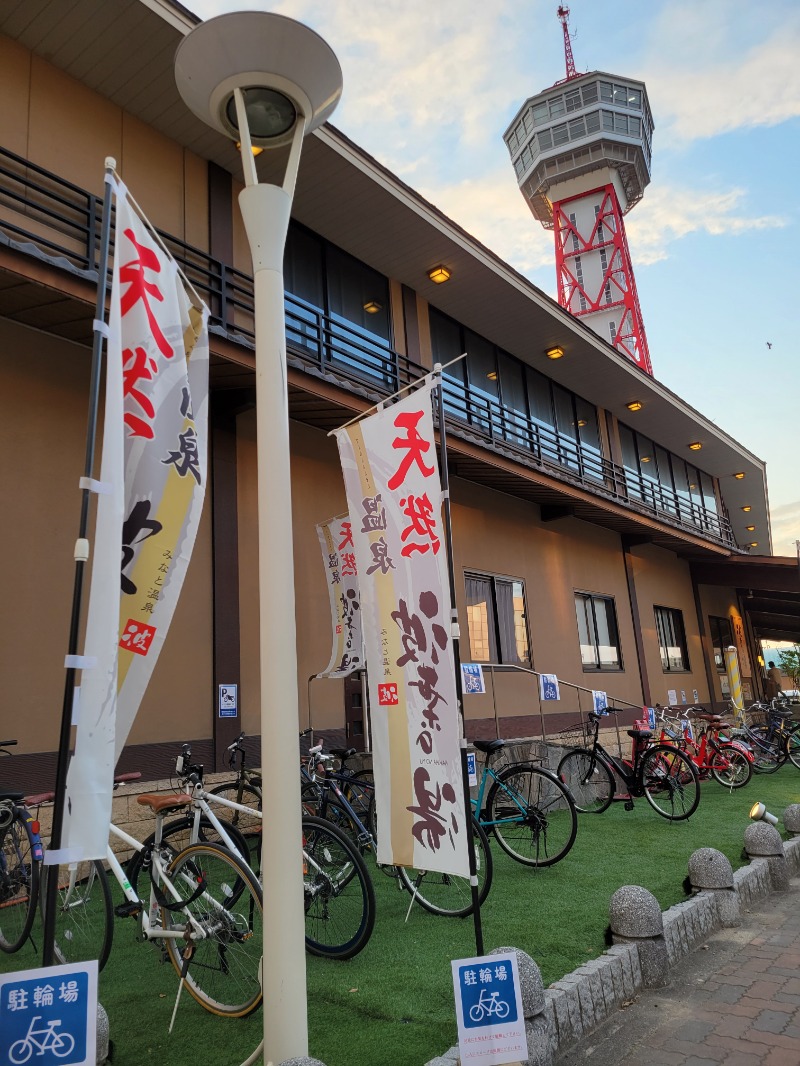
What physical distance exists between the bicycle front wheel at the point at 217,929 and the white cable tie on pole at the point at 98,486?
2.02 meters

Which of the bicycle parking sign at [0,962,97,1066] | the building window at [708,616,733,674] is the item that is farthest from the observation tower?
the bicycle parking sign at [0,962,97,1066]

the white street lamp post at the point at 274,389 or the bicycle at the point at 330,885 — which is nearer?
the white street lamp post at the point at 274,389

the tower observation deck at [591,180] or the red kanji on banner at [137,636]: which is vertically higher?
the tower observation deck at [591,180]

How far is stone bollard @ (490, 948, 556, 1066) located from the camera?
306cm

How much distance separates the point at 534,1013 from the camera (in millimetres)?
3133

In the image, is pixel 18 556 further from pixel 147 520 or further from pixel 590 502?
pixel 590 502

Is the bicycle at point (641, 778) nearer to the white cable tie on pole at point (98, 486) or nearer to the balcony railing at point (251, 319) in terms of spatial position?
the balcony railing at point (251, 319)

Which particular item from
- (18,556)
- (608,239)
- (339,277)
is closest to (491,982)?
(18,556)

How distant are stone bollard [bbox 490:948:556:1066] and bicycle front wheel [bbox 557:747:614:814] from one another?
5327mm

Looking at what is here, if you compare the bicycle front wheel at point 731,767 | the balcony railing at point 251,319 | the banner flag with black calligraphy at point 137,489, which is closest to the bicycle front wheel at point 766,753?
the bicycle front wheel at point 731,767

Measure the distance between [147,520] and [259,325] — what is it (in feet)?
3.28

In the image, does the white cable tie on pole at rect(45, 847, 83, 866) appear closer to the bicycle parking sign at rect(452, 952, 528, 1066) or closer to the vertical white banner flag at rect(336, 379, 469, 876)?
the bicycle parking sign at rect(452, 952, 528, 1066)

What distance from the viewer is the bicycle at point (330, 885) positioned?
4195mm

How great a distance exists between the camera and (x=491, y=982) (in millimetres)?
2768
